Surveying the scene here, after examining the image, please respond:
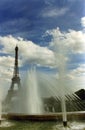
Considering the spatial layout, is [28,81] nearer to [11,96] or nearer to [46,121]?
[46,121]

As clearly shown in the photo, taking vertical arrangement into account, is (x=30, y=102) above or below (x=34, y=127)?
above

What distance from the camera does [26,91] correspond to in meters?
27.5

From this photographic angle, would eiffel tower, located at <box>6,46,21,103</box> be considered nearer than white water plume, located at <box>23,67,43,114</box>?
No

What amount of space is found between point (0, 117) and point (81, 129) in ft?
19.8

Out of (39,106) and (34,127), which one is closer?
(34,127)

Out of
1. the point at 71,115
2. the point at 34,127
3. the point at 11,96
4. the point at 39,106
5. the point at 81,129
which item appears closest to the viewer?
the point at 81,129

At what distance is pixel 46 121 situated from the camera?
52.2 feet

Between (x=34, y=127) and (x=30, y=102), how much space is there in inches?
446

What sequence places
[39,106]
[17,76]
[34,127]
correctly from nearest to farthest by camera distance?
[34,127] < [39,106] < [17,76]

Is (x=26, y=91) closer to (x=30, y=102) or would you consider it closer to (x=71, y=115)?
(x=30, y=102)

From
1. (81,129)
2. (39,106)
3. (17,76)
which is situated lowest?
(81,129)

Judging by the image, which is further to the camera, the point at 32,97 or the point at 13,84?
the point at 13,84

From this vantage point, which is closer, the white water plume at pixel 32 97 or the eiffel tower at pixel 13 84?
the white water plume at pixel 32 97

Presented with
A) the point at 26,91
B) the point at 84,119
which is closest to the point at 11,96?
the point at 26,91
